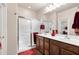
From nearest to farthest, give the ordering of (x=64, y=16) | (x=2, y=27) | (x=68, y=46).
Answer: (x=2, y=27) < (x=68, y=46) < (x=64, y=16)

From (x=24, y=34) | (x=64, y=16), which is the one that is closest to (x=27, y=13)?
(x=24, y=34)

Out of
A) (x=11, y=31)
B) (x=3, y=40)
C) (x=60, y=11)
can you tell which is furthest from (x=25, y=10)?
(x=3, y=40)

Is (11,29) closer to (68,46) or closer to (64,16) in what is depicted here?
(68,46)

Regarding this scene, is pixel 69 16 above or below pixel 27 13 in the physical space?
below

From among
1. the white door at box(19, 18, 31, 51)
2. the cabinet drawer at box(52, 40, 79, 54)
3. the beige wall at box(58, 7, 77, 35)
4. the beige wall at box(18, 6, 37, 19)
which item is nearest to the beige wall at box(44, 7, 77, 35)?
the beige wall at box(58, 7, 77, 35)

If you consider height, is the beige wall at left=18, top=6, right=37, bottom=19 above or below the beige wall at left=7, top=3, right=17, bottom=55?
above

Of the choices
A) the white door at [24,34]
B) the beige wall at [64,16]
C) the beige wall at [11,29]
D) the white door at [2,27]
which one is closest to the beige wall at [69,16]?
the beige wall at [64,16]

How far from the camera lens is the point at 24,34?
3.88m

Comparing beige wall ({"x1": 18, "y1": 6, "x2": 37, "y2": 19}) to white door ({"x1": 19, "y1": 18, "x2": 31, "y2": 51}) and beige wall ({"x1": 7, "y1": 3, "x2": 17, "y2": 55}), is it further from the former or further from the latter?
beige wall ({"x1": 7, "y1": 3, "x2": 17, "y2": 55})

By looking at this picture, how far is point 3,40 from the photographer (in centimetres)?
161

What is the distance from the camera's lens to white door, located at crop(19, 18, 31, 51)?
11.9ft

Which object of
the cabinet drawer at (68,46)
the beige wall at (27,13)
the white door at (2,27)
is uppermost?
the beige wall at (27,13)

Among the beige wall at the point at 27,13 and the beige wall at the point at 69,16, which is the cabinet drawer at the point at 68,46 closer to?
the beige wall at the point at 69,16

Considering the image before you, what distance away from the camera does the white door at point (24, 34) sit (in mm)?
3625
